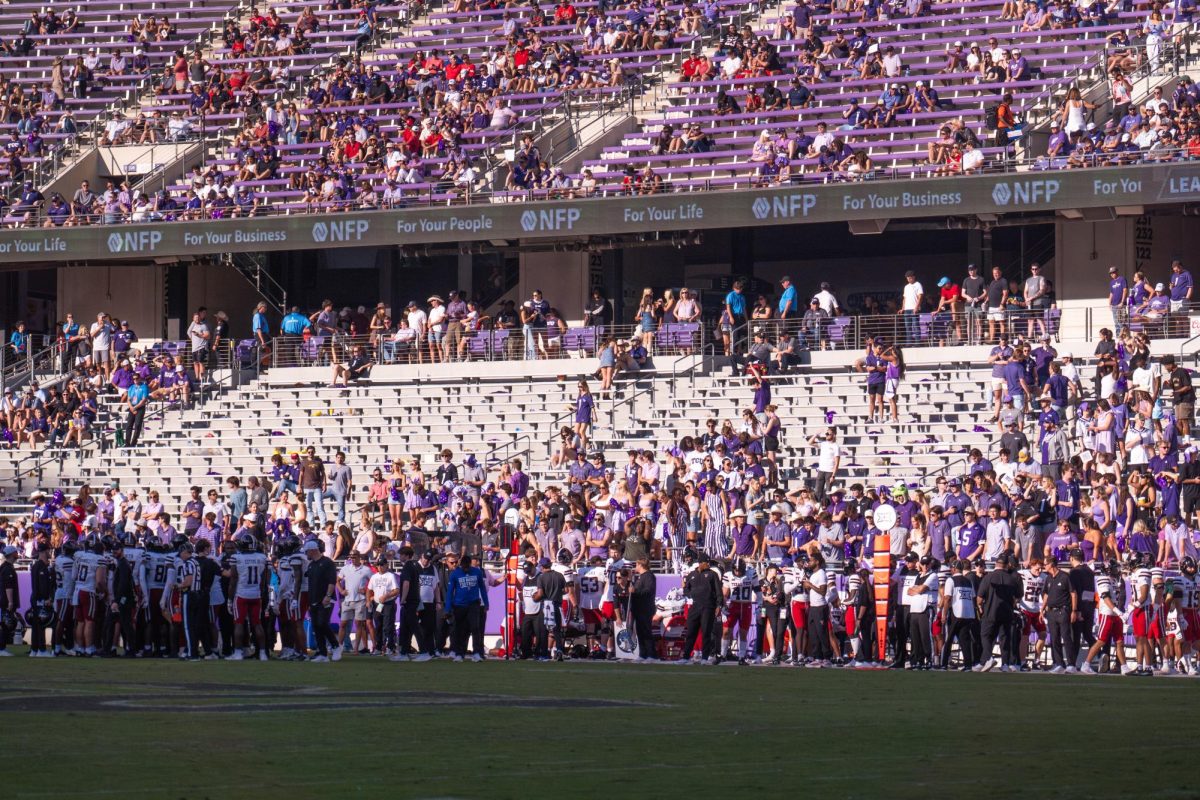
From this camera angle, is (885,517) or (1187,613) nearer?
(1187,613)

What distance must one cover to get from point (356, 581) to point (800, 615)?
5064mm

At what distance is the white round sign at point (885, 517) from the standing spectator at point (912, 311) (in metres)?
9.05

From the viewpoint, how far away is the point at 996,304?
29.4m

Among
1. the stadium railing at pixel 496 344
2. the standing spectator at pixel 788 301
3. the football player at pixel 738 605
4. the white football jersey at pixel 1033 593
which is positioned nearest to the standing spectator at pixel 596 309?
the stadium railing at pixel 496 344

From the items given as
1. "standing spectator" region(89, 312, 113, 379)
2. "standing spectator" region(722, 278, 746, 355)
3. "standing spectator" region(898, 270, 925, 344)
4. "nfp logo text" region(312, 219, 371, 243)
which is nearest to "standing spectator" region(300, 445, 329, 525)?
"nfp logo text" region(312, 219, 371, 243)

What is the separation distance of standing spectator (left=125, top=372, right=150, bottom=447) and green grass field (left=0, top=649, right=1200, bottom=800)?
15.5 m

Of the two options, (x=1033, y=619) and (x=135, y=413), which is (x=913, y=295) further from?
(x=135, y=413)

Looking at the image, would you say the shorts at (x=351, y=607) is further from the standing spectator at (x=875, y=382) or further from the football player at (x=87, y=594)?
the standing spectator at (x=875, y=382)

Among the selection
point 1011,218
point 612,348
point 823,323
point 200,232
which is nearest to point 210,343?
point 200,232

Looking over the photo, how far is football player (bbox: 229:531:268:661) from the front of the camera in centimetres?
2094

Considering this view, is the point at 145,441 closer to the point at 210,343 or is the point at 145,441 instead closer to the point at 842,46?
the point at 210,343

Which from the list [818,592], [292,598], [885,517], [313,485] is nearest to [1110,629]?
[885,517]

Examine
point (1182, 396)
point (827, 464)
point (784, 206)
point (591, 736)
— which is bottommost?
point (591, 736)

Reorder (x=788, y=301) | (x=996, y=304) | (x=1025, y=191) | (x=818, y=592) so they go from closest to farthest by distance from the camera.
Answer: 1. (x=818, y=592)
2. (x=996, y=304)
3. (x=1025, y=191)
4. (x=788, y=301)
